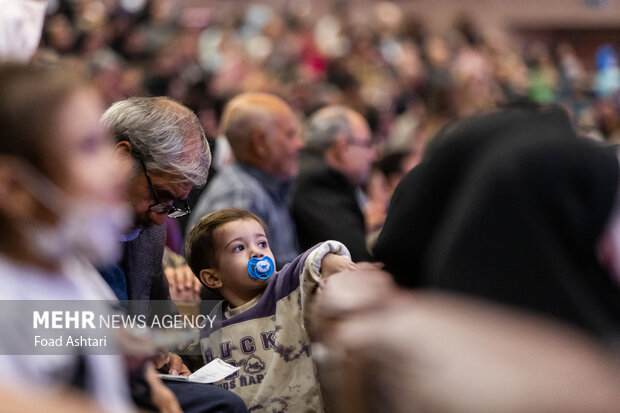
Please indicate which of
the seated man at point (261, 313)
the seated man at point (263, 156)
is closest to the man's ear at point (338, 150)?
the seated man at point (263, 156)

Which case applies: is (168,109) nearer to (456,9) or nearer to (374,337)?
(374,337)

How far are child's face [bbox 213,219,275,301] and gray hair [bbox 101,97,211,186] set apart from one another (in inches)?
6.5

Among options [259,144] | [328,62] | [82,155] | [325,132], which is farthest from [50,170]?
[328,62]

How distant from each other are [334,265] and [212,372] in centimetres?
38

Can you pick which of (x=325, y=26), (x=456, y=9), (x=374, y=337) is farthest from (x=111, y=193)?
(x=456, y=9)

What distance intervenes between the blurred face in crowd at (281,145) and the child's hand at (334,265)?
1.57 metres

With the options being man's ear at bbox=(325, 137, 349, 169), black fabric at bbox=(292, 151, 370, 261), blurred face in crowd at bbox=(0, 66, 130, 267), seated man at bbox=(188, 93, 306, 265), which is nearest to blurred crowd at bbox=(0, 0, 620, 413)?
blurred face in crowd at bbox=(0, 66, 130, 267)

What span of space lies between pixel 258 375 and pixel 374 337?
34.6 inches

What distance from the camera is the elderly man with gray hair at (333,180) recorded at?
3632 mm

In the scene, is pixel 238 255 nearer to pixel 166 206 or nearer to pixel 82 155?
pixel 166 206

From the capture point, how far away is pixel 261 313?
2002mm

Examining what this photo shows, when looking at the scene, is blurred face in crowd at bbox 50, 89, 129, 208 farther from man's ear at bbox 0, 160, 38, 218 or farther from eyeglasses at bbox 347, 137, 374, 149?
eyeglasses at bbox 347, 137, 374, 149

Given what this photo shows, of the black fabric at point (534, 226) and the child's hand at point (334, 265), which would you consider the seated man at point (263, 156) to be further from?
the black fabric at point (534, 226)

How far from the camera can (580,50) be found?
13.7 m
